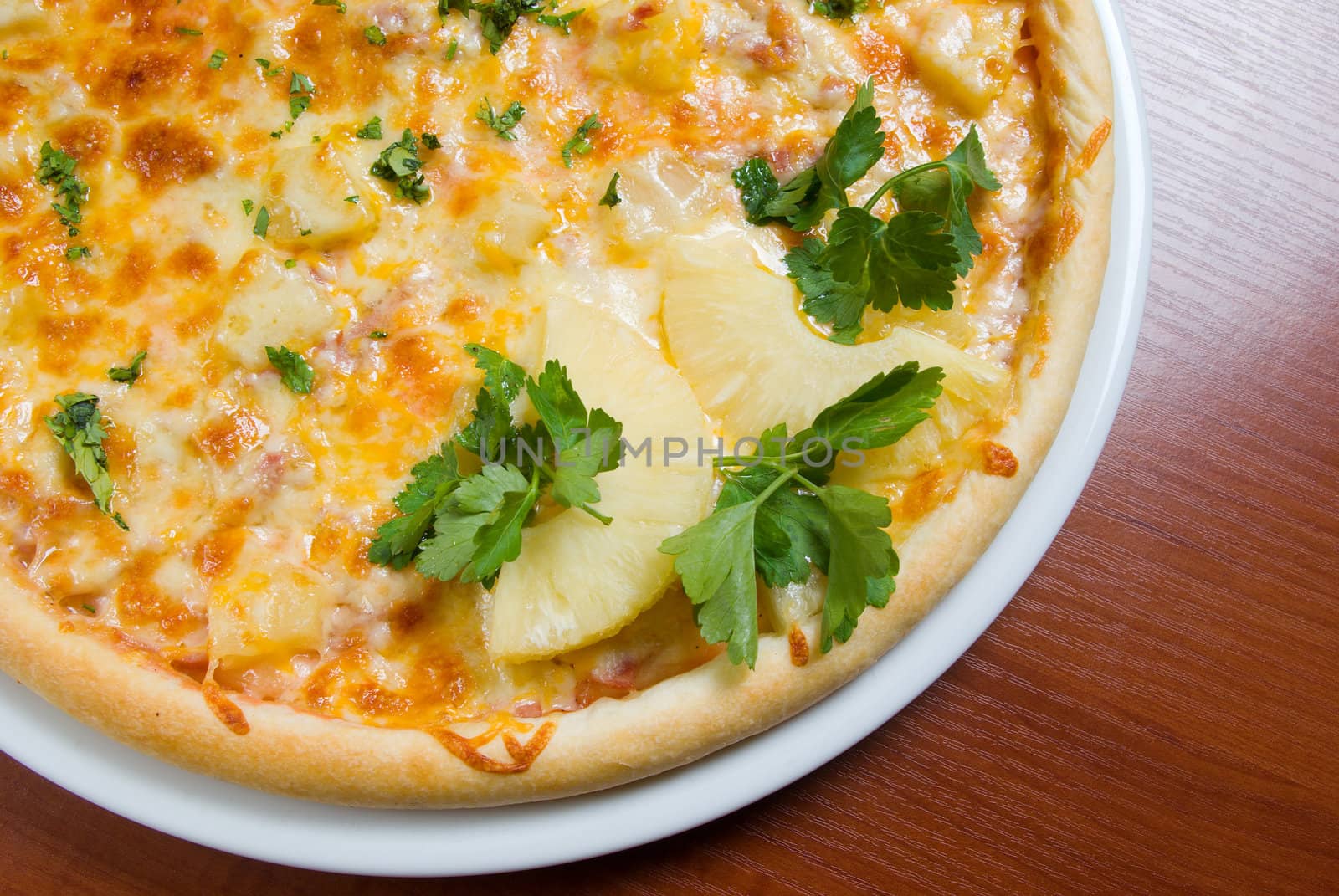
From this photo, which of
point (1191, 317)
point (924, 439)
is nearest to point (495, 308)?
point (924, 439)

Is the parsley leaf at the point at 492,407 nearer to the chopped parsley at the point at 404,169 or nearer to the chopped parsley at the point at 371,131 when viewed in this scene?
the chopped parsley at the point at 404,169

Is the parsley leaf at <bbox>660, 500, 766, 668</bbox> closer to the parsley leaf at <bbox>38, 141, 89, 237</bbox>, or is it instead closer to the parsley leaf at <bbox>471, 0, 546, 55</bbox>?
the parsley leaf at <bbox>471, 0, 546, 55</bbox>

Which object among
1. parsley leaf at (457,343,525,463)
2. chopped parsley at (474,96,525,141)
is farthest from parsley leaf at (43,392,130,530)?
chopped parsley at (474,96,525,141)

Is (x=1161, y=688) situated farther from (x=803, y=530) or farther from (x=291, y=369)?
(x=291, y=369)

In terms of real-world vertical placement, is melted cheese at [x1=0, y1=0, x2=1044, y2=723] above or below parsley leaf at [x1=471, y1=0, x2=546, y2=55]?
below

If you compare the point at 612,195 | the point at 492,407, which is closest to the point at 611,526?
the point at 492,407

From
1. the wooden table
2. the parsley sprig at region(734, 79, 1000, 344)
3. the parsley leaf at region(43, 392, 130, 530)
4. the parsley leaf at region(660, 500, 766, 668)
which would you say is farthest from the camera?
the wooden table
